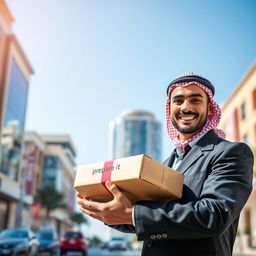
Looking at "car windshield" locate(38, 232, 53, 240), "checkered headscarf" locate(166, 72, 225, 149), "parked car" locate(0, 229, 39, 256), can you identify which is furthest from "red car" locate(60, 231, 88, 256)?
"checkered headscarf" locate(166, 72, 225, 149)

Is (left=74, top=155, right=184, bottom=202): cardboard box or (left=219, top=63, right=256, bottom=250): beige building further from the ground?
(left=219, top=63, right=256, bottom=250): beige building

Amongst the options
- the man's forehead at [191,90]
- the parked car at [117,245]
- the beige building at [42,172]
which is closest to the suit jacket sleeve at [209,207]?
the man's forehead at [191,90]

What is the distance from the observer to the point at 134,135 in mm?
154125

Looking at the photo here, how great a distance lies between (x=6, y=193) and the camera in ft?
116

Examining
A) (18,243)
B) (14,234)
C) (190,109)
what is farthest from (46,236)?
(190,109)

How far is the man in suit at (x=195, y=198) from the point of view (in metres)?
1.61

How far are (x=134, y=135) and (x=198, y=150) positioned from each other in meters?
152

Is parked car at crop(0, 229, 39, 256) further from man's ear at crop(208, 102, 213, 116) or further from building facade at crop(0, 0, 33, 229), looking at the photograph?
building facade at crop(0, 0, 33, 229)

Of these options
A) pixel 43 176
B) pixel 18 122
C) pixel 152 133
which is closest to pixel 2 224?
pixel 18 122

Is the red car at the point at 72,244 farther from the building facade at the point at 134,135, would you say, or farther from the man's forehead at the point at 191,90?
the building facade at the point at 134,135

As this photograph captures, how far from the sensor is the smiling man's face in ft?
6.83

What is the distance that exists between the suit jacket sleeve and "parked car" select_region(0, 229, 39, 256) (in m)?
11.3

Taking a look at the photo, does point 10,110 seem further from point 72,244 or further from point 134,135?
point 134,135

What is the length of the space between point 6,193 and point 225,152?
119 feet
